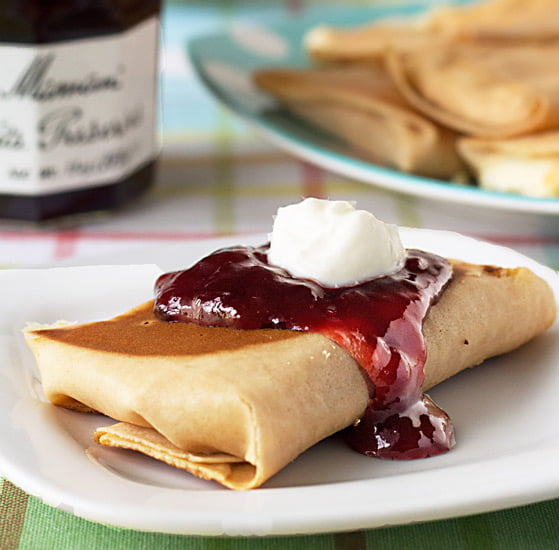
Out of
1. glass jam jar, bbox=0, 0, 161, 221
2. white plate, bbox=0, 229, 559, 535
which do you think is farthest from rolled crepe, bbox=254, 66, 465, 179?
white plate, bbox=0, 229, 559, 535

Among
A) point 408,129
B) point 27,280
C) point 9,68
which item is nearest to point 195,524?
point 27,280

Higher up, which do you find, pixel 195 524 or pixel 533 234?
pixel 195 524

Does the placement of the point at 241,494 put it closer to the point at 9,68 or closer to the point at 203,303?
the point at 203,303

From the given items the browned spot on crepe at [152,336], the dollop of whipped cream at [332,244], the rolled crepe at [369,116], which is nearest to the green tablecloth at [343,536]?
the browned spot on crepe at [152,336]

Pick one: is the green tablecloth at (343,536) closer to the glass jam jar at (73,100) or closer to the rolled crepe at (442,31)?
the glass jam jar at (73,100)

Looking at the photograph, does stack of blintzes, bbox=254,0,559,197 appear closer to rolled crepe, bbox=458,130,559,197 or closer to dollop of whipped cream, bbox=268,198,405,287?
rolled crepe, bbox=458,130,559,197

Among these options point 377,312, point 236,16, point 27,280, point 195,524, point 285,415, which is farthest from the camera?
point 236,16
